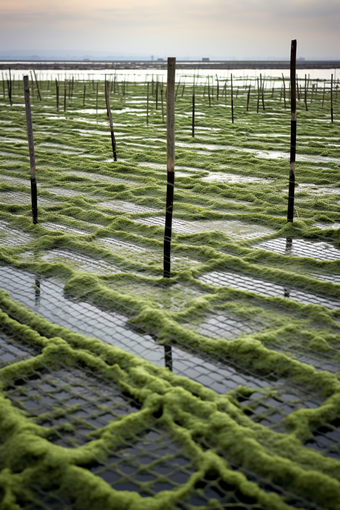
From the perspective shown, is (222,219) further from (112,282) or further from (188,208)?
(112,282)

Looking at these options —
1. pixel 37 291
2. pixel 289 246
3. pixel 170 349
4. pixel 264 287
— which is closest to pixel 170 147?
pixel 264 287

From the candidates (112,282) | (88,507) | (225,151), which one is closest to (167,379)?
(88,507)

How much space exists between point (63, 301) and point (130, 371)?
1.71 metres

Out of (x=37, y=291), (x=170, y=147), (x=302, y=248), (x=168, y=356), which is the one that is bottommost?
(x=168, y=356)

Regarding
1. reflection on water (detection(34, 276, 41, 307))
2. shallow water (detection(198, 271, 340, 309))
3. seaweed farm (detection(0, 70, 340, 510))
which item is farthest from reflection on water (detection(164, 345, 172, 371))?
reflection on water (detection(34, 276, 41, 307))

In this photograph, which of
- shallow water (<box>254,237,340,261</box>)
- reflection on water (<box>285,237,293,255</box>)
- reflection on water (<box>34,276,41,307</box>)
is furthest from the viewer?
reflection on water (<box>285,237,293,255</box>)

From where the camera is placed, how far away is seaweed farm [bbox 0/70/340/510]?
3121mm

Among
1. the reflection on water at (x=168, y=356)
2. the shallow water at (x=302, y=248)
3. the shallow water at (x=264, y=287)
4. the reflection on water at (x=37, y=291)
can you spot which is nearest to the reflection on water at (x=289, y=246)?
the shallow water at (x=302, y=248)

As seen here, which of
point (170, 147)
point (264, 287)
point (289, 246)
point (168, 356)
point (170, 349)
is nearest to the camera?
point (168, 356)

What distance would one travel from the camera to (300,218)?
8.60 m

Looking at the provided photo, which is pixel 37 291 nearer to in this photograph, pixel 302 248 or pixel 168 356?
pixel 168 356

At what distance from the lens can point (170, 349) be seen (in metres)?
4.63

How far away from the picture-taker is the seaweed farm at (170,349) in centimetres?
312

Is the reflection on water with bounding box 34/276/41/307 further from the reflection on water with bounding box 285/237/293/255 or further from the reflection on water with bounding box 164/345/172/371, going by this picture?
the reflection on water with bounding box 285/237/293/255
